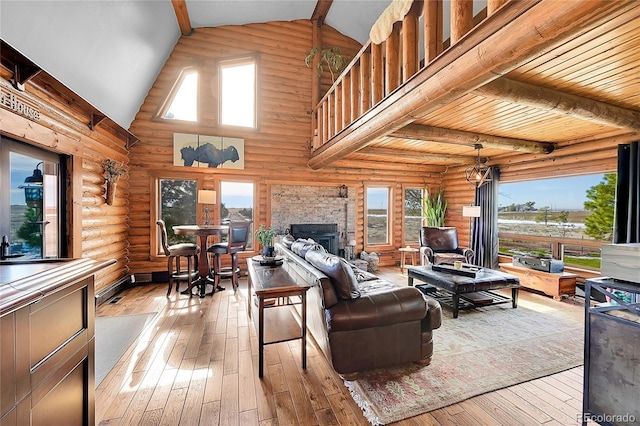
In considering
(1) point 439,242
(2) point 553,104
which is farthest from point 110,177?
(1) point 439,242

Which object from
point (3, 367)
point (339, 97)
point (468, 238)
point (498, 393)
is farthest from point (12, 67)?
point (468, 238)

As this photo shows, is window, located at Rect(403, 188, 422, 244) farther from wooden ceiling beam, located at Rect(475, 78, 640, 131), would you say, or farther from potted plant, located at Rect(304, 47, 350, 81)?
wooden ceiling beam, located at Rect(475, 78, 640, 131)

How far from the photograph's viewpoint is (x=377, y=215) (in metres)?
6.70

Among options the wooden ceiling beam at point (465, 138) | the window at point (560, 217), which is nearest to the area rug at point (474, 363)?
the window at point (560, 217)

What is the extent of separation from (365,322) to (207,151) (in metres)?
4.63

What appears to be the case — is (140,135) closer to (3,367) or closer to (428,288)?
(3,367)

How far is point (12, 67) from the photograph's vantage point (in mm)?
2381

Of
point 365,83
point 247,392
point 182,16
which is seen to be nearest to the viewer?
point 247,392

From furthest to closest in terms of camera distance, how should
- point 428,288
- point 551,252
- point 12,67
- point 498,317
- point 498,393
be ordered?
point 551,252
point 428,288
point 498,317
point 12,67
point 498,393

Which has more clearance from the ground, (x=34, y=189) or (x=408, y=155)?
(x=408, y=155)

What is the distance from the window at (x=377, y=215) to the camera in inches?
260

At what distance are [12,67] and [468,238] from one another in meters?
7.73

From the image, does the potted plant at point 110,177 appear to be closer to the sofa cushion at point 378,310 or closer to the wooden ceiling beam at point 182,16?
the wooden ceiling beam at point 182,16

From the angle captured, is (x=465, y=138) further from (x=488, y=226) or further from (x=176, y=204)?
(x=176, y=204)
